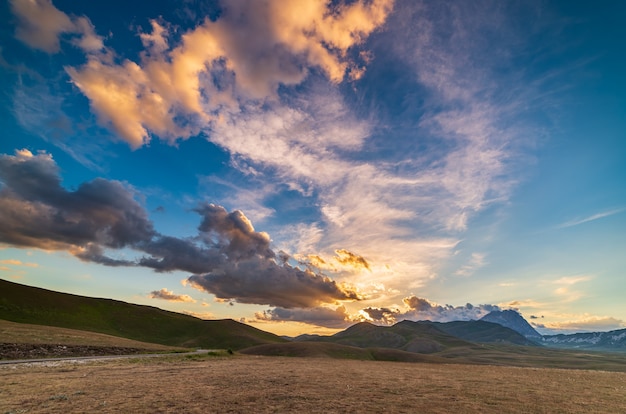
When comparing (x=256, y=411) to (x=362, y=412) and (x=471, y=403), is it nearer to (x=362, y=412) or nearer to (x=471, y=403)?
(x=362, y=412)

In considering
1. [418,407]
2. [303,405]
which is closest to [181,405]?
[303,405]

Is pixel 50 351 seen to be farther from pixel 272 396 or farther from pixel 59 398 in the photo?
pixel 272 396

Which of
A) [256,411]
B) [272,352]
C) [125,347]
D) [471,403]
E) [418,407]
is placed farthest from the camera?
[272,352]

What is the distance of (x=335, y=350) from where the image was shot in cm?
14625

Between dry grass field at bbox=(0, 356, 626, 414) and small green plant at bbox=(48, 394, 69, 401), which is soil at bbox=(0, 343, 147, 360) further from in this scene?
small green plant at bbox=(48, 394, 69, 401)

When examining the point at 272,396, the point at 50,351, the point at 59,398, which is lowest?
the point at 50,351

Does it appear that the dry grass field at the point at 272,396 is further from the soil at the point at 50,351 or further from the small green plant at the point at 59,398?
the soil at the point at 50,351

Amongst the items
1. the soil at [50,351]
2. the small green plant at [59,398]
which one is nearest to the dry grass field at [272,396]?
the small green plant at [59,398]

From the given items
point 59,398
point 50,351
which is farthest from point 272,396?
point 50,351

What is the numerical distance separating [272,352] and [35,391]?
115 metres

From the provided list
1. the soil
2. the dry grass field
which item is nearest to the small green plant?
the dry grass field

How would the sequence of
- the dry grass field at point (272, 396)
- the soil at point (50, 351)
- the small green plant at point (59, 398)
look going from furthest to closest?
the soil at point (50, 351)
the small green plant at point (59, 398)
the dry grass field at point (272, 396)

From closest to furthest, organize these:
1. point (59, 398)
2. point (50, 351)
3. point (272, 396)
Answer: point (59, 398)
point (272, 396)
point (50, 351)

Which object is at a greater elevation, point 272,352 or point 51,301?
point 51,301
